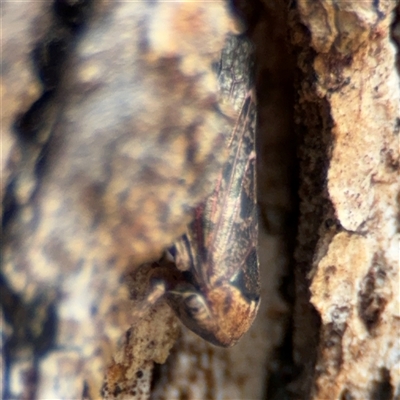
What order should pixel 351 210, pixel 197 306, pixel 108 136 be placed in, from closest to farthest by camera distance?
1. pixel 108 136
2. pixel 197 306
3. pixel 351 210

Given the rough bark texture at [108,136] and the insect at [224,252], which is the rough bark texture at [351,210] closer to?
the rough bark texture at [108,136]

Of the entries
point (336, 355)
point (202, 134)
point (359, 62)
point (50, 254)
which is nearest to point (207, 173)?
point (202, 134)

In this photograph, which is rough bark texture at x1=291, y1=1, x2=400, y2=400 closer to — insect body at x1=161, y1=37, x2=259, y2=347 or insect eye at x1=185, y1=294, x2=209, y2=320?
insect body at x1=161, y1=37, x2=259, y2=347

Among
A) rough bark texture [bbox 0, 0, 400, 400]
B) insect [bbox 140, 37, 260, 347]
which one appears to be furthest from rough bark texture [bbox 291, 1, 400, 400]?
insect [bbox 140, 37, 260, 347]

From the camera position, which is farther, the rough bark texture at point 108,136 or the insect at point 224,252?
the insect at point 224,252

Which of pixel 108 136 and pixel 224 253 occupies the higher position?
pixel 108 136

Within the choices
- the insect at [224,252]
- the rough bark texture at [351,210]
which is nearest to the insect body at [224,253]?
the insect at [224,252]

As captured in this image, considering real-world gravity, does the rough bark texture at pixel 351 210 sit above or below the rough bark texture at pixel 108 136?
below

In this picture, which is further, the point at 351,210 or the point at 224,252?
the point at 351,210

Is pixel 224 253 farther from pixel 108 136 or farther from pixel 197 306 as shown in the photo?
pixel 108 136

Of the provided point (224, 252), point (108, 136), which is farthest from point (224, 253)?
point (108, 136)
